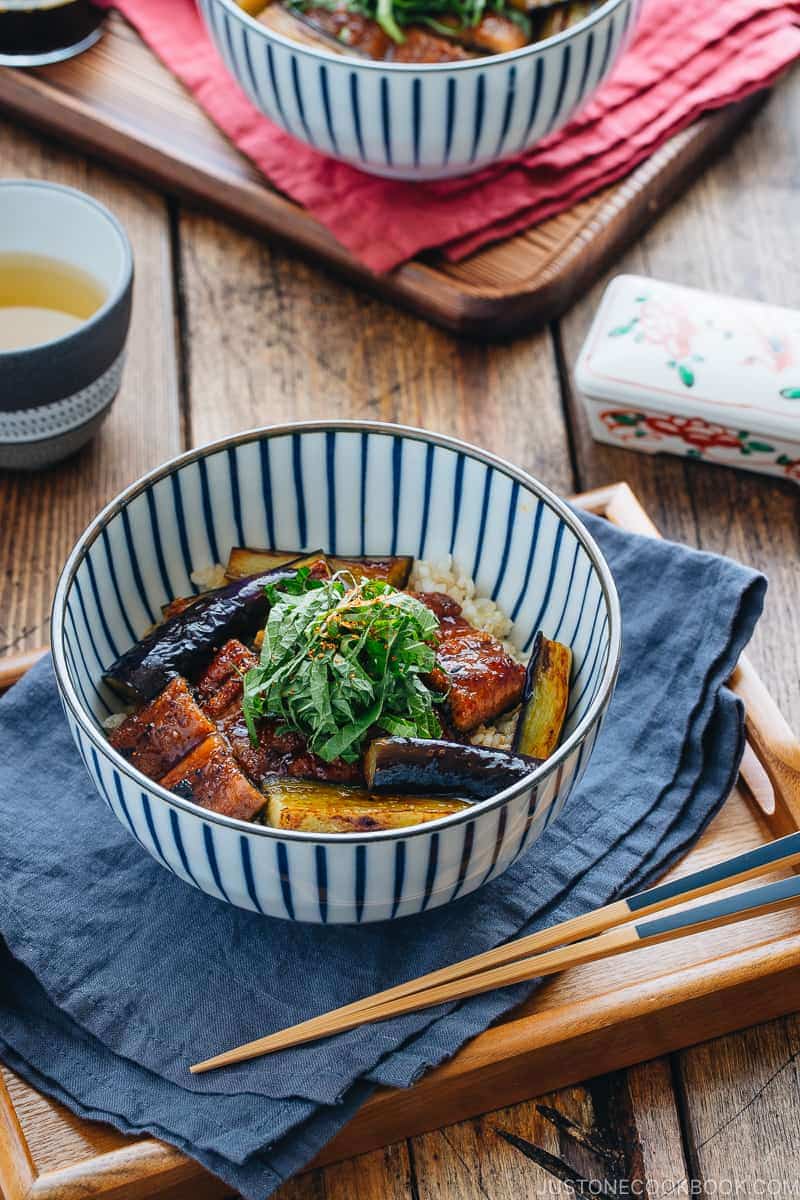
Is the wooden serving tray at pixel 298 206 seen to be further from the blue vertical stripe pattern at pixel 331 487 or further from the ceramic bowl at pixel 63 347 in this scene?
the blue vertical stripe pattern at pixel 331 487

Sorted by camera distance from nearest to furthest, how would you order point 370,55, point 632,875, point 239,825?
point 239,825 < point 632,875 < point 370,55

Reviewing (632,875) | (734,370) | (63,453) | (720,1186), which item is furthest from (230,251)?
(720,1186)

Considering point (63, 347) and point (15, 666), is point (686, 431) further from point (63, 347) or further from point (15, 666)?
point (15, 666)

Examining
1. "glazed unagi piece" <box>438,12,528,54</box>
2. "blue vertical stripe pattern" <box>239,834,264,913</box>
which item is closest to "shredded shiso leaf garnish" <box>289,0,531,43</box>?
"glazed unagi piece" <box>438,12,528,54</box>

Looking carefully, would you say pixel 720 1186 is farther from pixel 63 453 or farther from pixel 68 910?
pixel 63 453

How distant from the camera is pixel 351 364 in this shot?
7.61ft

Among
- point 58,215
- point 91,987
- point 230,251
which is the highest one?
point 58,215

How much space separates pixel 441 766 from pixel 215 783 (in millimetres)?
234

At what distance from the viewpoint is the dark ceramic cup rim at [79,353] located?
1890 mm

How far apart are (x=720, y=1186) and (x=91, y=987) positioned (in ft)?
2.34

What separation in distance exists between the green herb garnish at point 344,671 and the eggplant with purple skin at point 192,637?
0.34ft

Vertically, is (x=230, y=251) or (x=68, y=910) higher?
(x=230, y=251)

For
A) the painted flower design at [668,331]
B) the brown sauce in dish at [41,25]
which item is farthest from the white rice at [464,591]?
the brown sauce in dish at [41,25]

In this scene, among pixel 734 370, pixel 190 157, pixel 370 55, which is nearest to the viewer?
pixel 734 370
